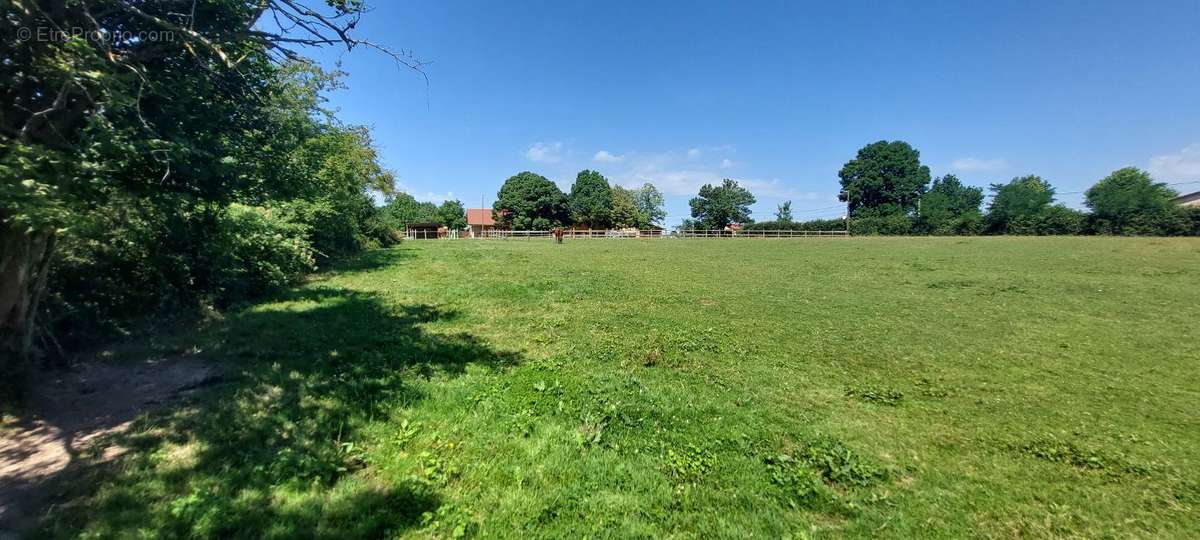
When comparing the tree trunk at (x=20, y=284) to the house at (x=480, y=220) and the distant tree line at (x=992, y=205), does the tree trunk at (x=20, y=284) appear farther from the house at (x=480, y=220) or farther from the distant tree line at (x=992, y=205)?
the house at (x=480, y=220)

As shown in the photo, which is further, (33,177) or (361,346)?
(361,346)

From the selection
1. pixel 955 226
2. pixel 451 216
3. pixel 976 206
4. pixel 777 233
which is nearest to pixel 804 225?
pixel 777 233

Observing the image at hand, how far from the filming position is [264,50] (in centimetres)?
488

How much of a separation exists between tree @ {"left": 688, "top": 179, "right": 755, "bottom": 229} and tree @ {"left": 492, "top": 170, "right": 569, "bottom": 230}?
31038mm

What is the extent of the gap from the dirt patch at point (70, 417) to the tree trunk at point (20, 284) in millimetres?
429

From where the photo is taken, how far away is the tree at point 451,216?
8781 cm

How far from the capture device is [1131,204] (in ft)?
177

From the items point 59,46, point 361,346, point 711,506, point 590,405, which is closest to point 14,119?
point 59,46

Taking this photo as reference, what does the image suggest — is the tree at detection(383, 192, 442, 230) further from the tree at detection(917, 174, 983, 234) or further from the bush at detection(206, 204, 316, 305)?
the tree at detection(917, 174, 983, 234)

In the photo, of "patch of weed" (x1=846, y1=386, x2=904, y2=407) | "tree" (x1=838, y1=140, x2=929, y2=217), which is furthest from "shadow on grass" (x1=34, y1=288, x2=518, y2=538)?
"tree" (x1=838, y1=140, x2=929, y2=217)

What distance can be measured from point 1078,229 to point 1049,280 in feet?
168

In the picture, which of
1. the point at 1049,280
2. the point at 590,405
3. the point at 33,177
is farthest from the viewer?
the point at 1049,280

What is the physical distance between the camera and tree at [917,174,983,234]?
5991cm

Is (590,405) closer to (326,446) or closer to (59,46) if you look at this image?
(326,446)
